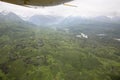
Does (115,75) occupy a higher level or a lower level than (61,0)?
lower

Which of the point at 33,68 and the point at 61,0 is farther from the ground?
→ the point at 61,0

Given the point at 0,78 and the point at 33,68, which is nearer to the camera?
the point at 0,78

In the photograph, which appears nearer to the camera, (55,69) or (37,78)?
(37,78)

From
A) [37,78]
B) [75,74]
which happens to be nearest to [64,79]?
[75,74]

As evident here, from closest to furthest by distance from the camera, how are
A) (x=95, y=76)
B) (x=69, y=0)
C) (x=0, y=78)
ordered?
(x=69, y=0)
(x=0, y=78)
(x=95, y=76)

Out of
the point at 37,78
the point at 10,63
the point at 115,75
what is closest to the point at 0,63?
the point at 10,63

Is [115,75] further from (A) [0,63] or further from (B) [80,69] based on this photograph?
(A) [0,63]

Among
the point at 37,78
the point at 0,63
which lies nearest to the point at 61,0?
the point at 37,78

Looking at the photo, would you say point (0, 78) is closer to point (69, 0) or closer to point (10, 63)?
point (10, 63)

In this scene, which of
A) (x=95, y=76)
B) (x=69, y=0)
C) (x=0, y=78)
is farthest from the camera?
(x=95, y=76)
